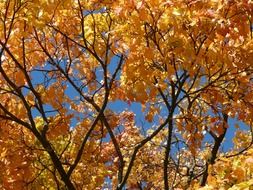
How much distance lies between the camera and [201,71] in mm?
8062

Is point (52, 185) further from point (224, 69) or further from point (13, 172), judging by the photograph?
point (224, 69)

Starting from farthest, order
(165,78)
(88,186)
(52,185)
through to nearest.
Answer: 1. (88,186)
2. (52,185)
3. (165,78)

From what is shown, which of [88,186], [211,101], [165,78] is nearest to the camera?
[165,78]

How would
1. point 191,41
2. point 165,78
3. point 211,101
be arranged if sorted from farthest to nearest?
point 211,101, point 165,78, point 191,41

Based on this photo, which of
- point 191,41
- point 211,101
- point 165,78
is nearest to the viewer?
point 191,41

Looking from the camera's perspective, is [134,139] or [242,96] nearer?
[242,96]

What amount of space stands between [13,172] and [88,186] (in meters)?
2.59

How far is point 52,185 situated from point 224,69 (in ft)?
15.9

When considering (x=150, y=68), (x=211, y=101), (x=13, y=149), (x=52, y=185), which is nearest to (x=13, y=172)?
(x=13, y=149)

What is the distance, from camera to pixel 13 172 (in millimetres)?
9383

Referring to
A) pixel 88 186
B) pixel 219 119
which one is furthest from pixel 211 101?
pixel 88 186

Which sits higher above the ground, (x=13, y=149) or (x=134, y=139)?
(x=134, y=139)

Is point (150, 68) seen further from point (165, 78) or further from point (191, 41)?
point (191, 41)

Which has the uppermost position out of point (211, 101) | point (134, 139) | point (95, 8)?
point (134, 139)
